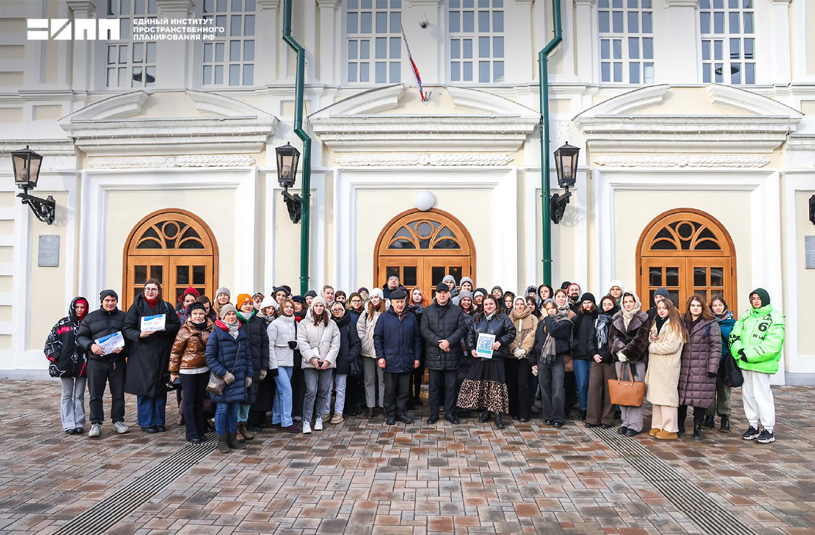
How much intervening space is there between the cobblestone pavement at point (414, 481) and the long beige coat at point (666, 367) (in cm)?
49

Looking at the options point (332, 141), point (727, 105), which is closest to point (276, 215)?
point (332, 141)

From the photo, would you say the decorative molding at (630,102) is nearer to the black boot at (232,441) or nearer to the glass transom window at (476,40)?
the glass transom window at (476,40)

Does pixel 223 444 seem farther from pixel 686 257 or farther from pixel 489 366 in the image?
pixel 686 257

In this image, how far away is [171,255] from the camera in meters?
10.2

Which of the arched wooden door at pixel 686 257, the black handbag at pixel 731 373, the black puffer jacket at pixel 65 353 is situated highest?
the arched wooden door at pixel 686 257

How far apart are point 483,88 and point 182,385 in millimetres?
7199

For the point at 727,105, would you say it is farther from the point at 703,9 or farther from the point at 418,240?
the point at 418,240

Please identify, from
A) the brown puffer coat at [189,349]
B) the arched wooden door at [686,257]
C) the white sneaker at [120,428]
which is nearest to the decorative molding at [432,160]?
the arched wooden door at [686,257]

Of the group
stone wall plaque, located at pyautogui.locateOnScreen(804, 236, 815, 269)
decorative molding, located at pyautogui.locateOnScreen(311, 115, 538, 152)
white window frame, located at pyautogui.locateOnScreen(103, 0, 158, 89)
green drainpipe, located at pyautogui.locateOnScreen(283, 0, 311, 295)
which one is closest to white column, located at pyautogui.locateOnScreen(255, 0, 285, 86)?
green drainpipe, located at pyautogui.locateOnScreen(283, 0, 311, 295)

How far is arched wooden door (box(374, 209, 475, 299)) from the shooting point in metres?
9.98

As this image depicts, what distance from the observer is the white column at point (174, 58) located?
1022 centimetres

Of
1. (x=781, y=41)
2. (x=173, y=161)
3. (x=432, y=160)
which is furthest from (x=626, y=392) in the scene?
(x=173, y=161)

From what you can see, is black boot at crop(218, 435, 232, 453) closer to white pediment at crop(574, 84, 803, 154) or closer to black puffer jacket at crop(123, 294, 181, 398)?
black puffer jacket at crop(123, 294, 181, 398)

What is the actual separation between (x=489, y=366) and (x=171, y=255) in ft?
21.2
